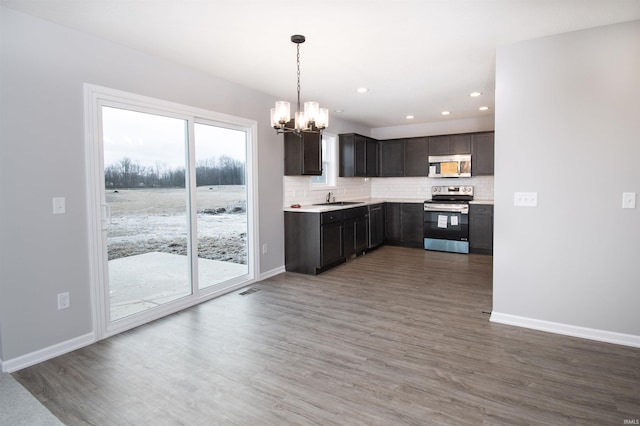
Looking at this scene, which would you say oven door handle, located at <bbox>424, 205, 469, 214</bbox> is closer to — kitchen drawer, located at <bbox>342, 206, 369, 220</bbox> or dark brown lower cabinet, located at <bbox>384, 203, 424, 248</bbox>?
dark brown lower cabinet, located at <bbox>384, 203, 424, 248</bbox>

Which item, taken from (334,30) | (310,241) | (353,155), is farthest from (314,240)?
(334,30)

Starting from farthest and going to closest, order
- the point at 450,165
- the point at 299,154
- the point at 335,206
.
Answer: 1. the point at 450,165
2. the point at 335,206
3. the point at 299,154

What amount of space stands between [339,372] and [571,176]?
8.24 feet

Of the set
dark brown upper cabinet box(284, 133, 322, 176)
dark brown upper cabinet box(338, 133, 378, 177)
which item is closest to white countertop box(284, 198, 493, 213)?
dark brown upper cabinet box(284, 133, 322, 176)

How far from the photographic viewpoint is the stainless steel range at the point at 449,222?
6445mm

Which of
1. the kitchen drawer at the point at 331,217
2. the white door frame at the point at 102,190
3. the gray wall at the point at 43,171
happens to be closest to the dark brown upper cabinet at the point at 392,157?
the kitchen drawer at the point at 331,217

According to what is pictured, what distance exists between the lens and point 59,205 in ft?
9.03

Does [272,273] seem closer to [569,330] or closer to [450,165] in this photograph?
[569,330]

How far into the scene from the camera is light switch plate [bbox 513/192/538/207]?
10.3 feet

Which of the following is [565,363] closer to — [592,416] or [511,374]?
[511,374]

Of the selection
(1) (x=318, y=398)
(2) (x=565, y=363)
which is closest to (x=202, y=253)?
(1) (x=318, y=398)

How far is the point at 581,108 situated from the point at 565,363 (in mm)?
2037

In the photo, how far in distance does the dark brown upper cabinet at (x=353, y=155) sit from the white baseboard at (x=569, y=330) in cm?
404

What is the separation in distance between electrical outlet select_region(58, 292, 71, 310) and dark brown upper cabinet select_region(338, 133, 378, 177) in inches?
194
